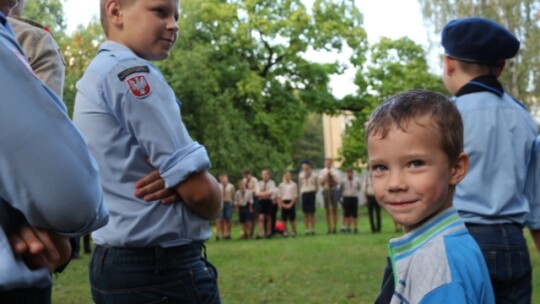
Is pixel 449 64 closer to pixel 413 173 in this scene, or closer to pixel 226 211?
pixel 413 173

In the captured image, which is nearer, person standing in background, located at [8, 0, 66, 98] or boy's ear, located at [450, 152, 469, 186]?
boy's ear, located at [450, 152, 469, 186]

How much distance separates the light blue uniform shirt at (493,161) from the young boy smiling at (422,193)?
1432 mm

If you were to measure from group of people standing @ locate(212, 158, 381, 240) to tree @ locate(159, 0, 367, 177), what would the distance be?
11.5 metres

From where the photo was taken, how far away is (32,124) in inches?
75.7

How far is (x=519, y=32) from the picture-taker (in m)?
39.0

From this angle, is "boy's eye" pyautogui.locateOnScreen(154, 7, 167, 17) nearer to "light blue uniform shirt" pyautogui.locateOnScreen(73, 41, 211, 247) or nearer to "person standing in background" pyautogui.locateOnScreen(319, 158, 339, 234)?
"light blue uniform shirt" pyautogui.locateOnScreen(73, 41, 211, 247)

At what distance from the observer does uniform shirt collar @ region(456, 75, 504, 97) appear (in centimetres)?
414

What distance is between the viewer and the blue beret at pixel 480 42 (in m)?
4.11

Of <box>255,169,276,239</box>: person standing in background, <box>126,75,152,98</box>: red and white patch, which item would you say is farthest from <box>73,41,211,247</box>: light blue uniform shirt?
<box>255,169,276,239</box>: person standing in background

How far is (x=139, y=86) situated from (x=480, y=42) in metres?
1.79

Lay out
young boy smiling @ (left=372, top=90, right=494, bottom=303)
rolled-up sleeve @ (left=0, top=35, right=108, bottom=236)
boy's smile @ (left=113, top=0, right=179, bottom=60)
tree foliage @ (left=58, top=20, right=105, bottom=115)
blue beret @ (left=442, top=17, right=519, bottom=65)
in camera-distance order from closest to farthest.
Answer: rolled-up sleeve @ (left=0, top=35, right=108, bottom=236) < young boy smiling @ (left=372, top=90, right=494, bottom=303) < boy's smile @ (left=113, top=0, right=179, bottom=60) < blue beret @ (left=442, top=17, right=519, bottom=65) < tree foliage @ (left=58, top=20, right=105, bottom=115)

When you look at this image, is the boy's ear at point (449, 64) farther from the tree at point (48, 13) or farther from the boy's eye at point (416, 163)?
the tree at point (48, 13)

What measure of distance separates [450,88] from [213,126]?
108 ft

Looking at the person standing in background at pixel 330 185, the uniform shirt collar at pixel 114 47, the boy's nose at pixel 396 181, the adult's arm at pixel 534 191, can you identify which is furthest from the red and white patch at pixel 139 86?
the person standing in background at pixel 330 185
